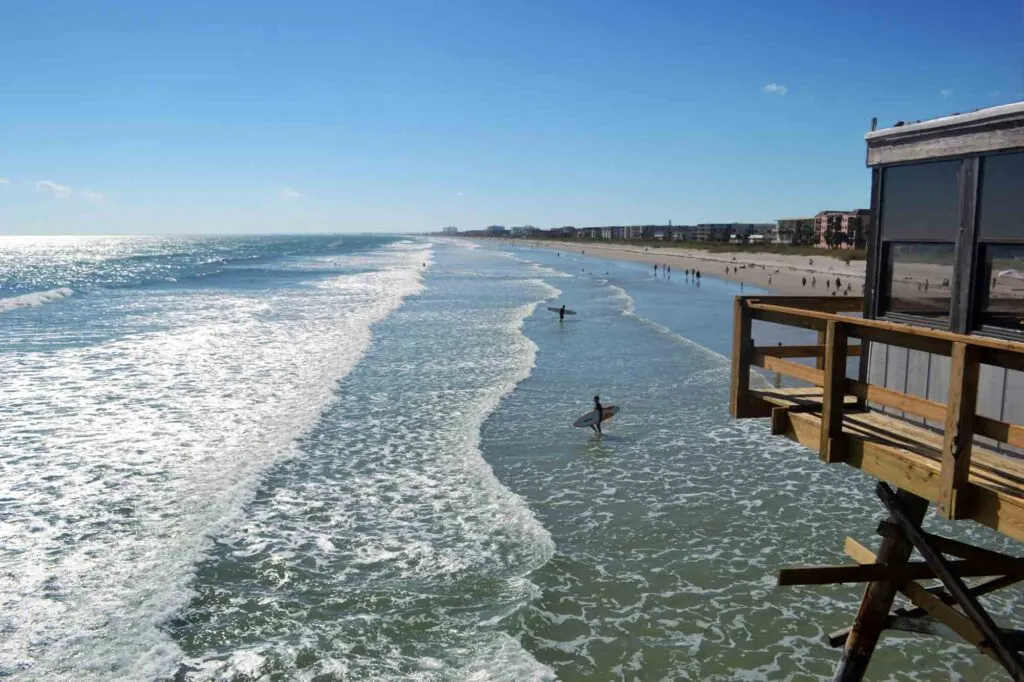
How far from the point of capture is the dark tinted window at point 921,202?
555 cm

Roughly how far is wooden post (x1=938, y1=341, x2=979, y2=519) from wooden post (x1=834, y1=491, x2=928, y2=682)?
1.28 meters

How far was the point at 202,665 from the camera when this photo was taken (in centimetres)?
816

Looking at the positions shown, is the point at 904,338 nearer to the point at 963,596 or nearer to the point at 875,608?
the point at 963,596

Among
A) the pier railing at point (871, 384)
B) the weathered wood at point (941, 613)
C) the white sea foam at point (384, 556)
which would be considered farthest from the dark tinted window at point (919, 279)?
the white sea foam at point (384, 556)

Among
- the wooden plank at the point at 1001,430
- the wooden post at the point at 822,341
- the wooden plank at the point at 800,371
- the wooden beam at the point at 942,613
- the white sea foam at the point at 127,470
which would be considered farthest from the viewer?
the white sea foam at the point at 127,470

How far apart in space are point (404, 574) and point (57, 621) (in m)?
4.13

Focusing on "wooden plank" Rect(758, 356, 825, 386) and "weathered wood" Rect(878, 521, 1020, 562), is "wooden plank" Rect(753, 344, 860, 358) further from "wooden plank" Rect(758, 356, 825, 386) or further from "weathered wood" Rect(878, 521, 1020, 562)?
"weathered wood" Rect(878, 521, 1020, 562)

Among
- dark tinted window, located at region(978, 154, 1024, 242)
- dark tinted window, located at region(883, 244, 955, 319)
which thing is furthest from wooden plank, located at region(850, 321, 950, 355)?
dark tinted window, located at region(978, 154, 1024, 242)

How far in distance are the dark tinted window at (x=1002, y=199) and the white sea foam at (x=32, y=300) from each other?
53473 mm

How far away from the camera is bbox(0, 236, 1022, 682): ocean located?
841 cm

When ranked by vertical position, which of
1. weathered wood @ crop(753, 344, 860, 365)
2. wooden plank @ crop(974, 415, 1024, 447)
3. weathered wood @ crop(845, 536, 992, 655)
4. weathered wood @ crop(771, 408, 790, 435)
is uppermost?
weathered wood @ crop(753, 344, 860, 365)

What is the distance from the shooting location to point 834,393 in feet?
17.5

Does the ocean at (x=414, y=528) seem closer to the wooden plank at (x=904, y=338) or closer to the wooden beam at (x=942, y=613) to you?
the wooden beam at (x=942, y=613)

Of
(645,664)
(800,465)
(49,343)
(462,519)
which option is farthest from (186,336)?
(645,664)
